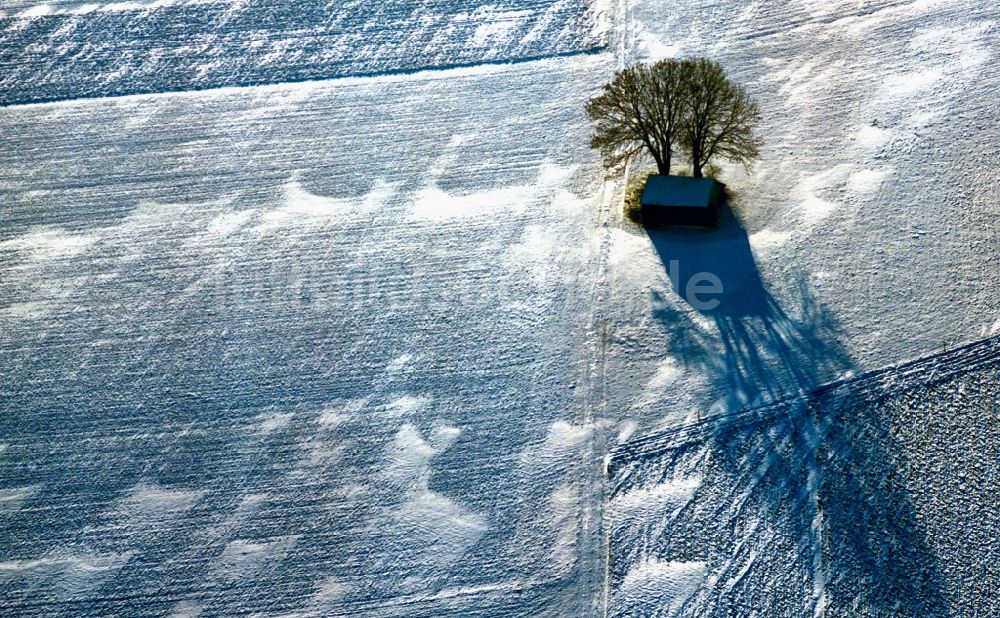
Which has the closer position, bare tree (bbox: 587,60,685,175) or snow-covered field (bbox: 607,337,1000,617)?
snow-covered field (bbox: 607,337,1000,617)

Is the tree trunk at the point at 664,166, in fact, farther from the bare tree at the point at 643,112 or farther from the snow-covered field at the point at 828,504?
the snow-covered field at the point at 828,504

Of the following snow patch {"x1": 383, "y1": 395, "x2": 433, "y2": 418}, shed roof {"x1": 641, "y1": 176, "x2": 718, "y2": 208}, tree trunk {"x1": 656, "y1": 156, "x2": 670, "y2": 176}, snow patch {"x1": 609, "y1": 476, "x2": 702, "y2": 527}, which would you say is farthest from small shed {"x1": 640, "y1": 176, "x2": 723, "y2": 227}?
snow patch {"x1": 609, "y1": 476, "x2": 702, "y2": 527}

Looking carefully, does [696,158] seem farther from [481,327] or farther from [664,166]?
[481,327]

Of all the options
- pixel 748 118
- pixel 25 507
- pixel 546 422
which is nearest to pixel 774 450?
pixel 546 422

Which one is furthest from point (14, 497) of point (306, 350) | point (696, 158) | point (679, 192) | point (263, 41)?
point (263, 41)

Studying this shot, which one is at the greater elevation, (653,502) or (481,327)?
(481,327)

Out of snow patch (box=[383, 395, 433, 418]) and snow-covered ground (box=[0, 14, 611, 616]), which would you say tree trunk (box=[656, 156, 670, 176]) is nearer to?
snow-covered ground (box=[0, 14, 611, 616])

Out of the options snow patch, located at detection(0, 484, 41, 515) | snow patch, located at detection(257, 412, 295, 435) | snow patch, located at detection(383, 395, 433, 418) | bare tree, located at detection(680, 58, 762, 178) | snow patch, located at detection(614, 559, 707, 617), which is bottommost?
snow patch, located at detection(614, 559, 707, 617)

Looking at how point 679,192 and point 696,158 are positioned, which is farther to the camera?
point 696,158
